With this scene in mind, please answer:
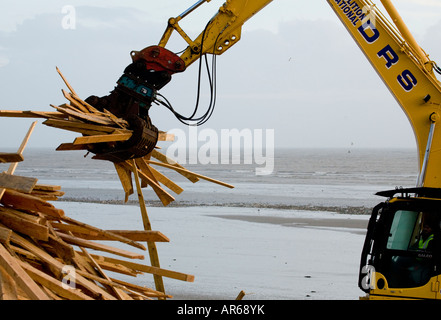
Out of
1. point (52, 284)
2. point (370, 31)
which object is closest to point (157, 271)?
point (52, 284)

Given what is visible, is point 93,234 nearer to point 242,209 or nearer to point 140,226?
point 140,226

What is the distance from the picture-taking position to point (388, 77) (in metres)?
7.41

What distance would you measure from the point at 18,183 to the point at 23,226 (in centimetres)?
46

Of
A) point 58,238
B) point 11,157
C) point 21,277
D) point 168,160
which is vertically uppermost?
point 168,160

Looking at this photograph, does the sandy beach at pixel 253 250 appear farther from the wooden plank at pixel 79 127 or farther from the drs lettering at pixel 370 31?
the drs lettering at pixel 370 31

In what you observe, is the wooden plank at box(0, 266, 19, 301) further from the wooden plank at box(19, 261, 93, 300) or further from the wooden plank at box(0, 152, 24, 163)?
the wooden plank at box(0, 152, 24, 163)

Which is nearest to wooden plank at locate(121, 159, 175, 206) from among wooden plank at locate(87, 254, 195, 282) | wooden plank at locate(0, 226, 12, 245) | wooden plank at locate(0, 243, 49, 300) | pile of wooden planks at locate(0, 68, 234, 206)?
pile of wooden planks at locate(0, 68, 234, 206)

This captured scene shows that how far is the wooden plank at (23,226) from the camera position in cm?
588

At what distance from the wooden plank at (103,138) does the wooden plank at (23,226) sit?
88 cm

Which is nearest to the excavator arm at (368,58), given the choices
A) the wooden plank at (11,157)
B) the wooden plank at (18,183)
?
the wooden plank at (11,157)

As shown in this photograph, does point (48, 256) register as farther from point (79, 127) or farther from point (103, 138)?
point (79, 127)

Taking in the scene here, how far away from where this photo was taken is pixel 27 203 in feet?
20.4

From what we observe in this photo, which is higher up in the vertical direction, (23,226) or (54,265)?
(23,226)
